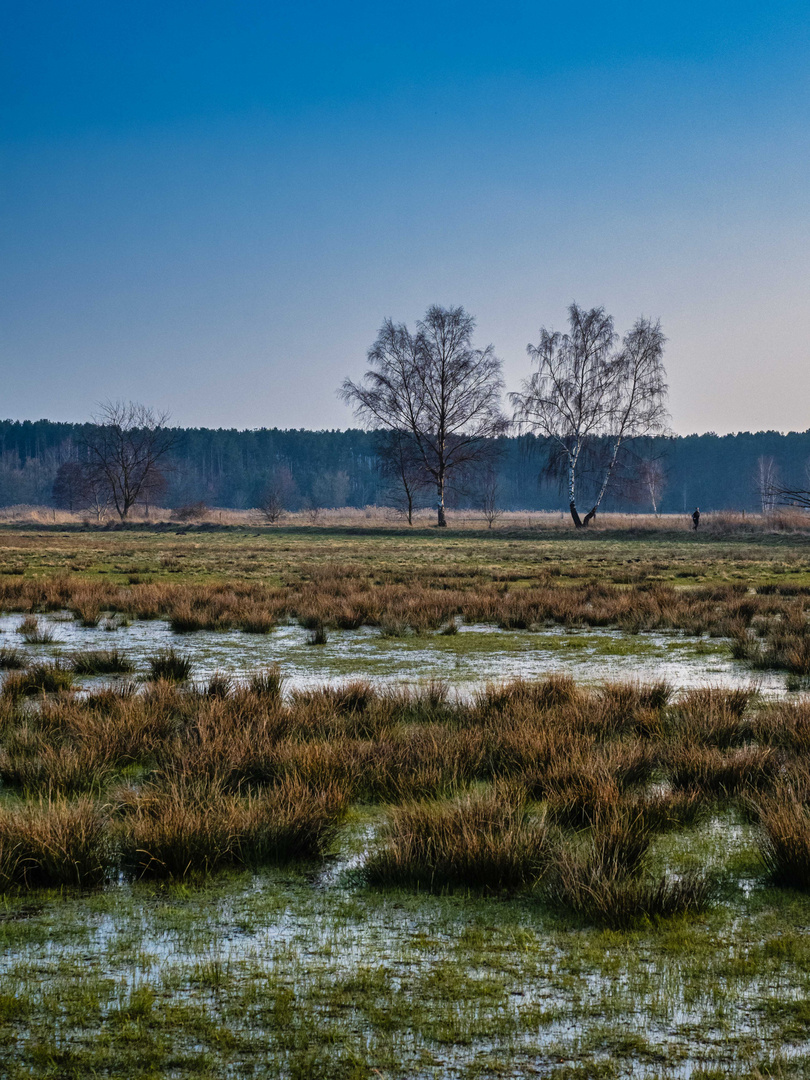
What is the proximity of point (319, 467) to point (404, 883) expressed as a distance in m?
150

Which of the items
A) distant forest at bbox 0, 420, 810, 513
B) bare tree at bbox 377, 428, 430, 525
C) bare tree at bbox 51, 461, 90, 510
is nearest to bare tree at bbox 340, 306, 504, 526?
bare tree at bbox 377, 428, 430, 525

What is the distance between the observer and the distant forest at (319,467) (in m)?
133

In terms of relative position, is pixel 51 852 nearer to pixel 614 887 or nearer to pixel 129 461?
pixel 614 887

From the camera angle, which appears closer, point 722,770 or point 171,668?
point 722,770

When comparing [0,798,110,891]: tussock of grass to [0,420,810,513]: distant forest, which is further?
[0,420,810,513]: distant forest

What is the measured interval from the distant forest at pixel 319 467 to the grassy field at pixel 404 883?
125201mm

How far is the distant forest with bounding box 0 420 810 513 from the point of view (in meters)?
133

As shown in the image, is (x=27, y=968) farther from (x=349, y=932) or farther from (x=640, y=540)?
(x=640, y=540)

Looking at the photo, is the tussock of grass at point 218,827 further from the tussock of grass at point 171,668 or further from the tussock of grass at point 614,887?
the tussock of grass at point 171,668

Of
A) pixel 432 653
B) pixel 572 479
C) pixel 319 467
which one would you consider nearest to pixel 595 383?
pixel 572 479

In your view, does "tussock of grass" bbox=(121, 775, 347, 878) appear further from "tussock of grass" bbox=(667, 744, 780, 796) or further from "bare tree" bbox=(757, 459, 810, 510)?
Answer: "bare tree" bbox=(757, 459, 810, 510)

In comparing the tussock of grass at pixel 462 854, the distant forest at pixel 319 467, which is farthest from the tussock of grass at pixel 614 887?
the distant forest at pixel 319 467

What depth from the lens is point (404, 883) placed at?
11.3 feet

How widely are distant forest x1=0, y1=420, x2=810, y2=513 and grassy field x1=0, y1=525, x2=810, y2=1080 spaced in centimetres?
12520
